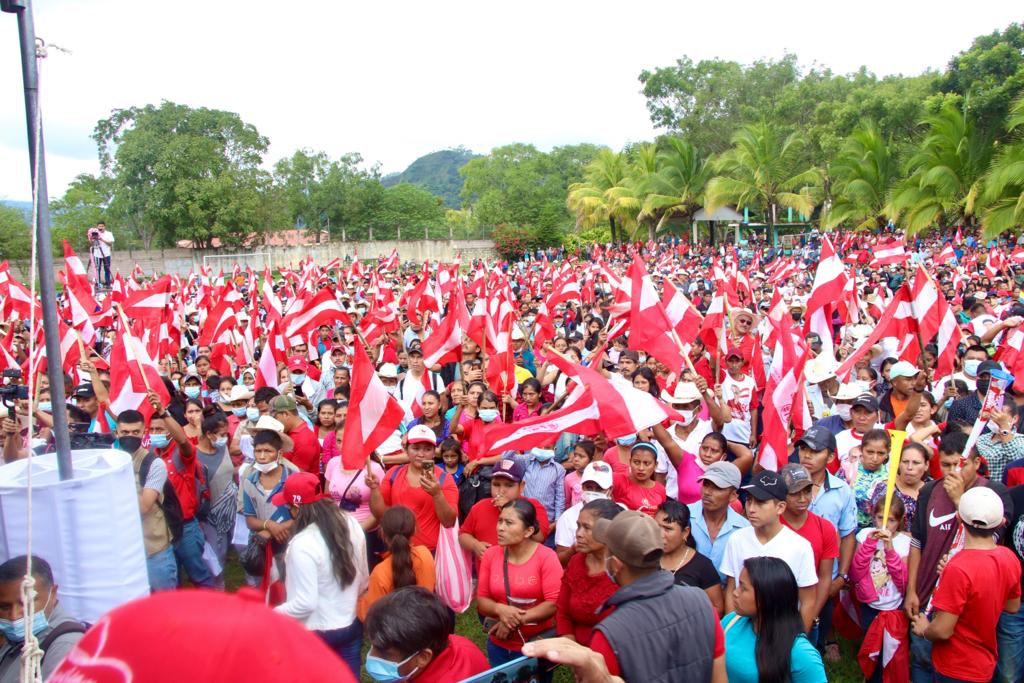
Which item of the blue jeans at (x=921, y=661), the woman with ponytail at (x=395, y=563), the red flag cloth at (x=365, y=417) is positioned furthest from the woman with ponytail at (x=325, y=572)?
the blue jeans at (x=921, y=661)

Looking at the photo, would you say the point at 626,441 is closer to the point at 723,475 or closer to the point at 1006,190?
the point at 723,475

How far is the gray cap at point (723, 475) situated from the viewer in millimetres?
4531

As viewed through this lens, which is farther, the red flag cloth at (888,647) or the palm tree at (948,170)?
the palm tree at (948,170)

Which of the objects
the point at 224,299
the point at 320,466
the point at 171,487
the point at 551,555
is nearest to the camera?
the point at 551,555

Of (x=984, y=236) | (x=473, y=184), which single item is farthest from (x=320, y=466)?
(x=473, y=184)

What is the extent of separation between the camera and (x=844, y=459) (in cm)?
570

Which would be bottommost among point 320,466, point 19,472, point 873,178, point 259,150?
point 320,466

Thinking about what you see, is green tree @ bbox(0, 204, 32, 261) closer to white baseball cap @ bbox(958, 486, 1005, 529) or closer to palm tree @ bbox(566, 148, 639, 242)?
palm tree @ bbox(566, 148, 639, 242)

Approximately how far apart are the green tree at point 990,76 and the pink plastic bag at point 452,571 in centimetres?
2663

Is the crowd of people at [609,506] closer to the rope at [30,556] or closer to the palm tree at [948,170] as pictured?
the rope at [30,556]

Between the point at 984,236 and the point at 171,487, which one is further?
the point at 984,236

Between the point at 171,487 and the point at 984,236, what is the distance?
947 inches

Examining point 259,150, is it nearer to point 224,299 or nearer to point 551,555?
point 224,299

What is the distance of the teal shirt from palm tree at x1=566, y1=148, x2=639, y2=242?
3681 cm
